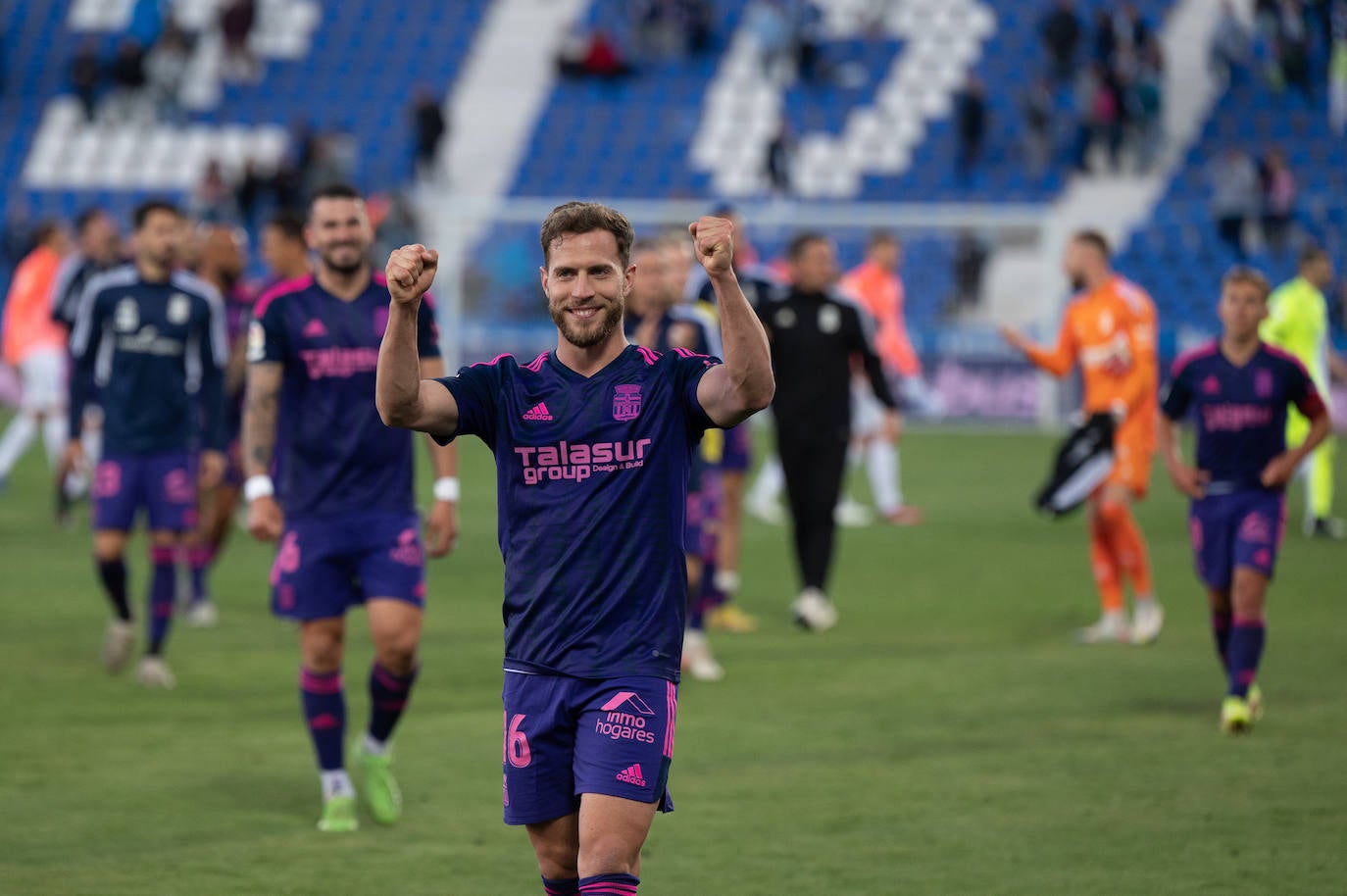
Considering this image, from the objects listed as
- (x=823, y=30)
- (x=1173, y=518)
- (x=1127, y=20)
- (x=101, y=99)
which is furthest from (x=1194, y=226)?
(x=101, y=99)

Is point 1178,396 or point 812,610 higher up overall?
point 1178,396

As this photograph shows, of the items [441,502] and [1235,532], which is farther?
[1235,532]

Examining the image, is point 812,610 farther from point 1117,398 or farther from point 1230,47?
point 1230,47

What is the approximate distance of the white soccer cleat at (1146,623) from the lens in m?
10.4

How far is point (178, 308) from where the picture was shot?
29.9ft

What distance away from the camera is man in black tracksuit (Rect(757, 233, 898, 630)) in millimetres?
10805

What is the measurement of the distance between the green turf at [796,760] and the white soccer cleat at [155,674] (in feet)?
0.42

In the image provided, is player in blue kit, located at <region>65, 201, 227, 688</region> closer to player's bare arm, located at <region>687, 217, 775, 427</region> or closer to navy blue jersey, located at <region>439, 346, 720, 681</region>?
navy blue jersey, located at <region>439, 346, 720, 681</region>

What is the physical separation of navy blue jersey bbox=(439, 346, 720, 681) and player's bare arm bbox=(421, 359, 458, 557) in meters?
2.10

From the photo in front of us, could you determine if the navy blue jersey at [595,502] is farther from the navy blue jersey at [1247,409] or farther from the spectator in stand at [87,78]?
the spectator in stand at [87,78]

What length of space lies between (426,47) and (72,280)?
2046 centimetres

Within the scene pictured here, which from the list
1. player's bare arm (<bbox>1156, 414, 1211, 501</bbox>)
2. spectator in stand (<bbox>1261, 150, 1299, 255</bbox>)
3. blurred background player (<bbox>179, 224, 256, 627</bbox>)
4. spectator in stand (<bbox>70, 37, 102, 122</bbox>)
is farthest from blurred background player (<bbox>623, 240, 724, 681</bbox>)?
spectator in stand (<bbox>70, 37, 102, 122</bbox>)

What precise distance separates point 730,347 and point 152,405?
226 inches

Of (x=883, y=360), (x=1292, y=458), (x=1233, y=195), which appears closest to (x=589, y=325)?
(x=1292, y=458)
